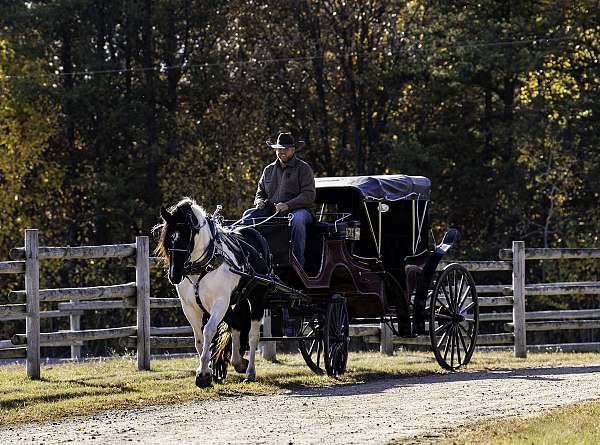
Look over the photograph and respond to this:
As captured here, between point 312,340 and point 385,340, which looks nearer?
point 312,340

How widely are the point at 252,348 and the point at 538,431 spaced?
537 centimetres

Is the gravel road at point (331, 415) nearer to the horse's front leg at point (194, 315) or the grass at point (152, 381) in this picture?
the grass at point (152, 381)

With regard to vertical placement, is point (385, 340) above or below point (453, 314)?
below

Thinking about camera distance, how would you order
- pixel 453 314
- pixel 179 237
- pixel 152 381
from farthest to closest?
pixel 453 314, pixel 152 381, pixel 179 237

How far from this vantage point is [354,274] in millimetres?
16672

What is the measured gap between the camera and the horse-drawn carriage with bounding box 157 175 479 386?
15.8 meters

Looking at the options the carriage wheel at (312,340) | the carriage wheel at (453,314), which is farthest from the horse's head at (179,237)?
the carriage wheel at (453,314)

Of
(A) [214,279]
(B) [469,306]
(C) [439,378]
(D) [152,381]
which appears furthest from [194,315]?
(B) [469,306]

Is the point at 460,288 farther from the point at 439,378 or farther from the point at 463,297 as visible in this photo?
the point at 439,378

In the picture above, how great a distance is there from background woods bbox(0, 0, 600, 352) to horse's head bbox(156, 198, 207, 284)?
2187cm

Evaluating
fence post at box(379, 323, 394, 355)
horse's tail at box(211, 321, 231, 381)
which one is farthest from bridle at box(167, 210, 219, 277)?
fence post at box(379, 323, 394, 355)

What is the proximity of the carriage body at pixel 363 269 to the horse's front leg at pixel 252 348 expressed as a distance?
0.34 m

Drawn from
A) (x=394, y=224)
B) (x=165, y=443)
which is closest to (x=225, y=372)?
(x=394, y=224)

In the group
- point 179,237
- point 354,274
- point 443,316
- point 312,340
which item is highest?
point 179,237
